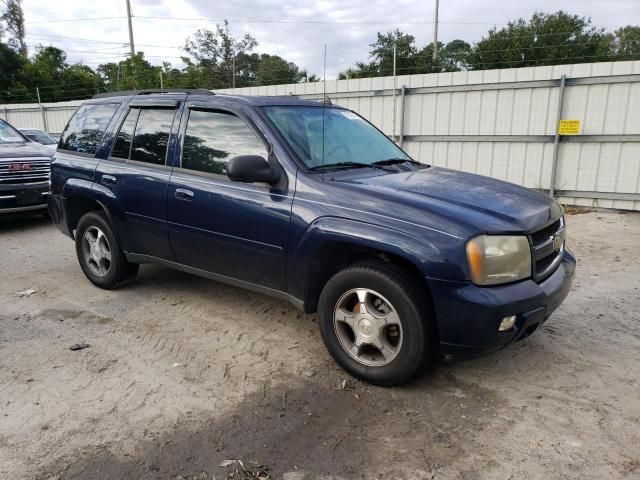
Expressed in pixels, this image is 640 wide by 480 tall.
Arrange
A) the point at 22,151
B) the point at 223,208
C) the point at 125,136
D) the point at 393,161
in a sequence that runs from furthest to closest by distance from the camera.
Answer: the point at 22,151 → the point at 125,136 → the point at 393,161 → the point at 223,208

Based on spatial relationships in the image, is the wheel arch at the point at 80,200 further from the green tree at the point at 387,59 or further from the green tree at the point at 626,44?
the green tree at the point at 626,44

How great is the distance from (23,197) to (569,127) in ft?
30.6

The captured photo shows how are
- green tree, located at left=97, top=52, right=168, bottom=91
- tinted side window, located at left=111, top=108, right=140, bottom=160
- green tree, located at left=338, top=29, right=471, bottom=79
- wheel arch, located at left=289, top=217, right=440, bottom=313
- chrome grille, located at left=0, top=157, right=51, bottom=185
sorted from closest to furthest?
wheel arch, located at left=289, top=217, right=440, bottom=313 → tinted side window, located at left=111, top=108, right=140, bottom=160 → chrome grille, located at left=0, top=157, right=51, bottom=185 → green tree, located at left=338, top=29, right=471, bottom=79 → green tree, located at left=97, top=52, right=168, bottom=91

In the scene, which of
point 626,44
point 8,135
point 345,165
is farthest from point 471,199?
point 626,44

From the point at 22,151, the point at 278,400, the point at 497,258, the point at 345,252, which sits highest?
the point at 22,151

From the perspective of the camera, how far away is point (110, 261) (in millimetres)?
4887

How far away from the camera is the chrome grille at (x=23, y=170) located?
24.7 ft

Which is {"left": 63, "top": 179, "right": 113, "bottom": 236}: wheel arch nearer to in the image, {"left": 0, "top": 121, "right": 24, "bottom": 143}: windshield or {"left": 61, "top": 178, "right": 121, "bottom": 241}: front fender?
{"left": 61, "top": 178, "right": 121, "bottom": 241}: front fender

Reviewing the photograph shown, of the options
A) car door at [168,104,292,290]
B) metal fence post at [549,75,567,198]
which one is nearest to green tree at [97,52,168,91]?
metal fence post at [549,75,567,198]

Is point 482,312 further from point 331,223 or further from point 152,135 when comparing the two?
point 152,135

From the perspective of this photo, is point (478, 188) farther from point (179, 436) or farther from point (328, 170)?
point (179, 436)

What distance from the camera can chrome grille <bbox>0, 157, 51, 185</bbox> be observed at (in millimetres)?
7543

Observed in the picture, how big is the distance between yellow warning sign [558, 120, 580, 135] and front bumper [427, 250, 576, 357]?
23.5 feet

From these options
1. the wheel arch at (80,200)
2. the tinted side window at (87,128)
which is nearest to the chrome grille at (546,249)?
the wheel arch at (80,200)
